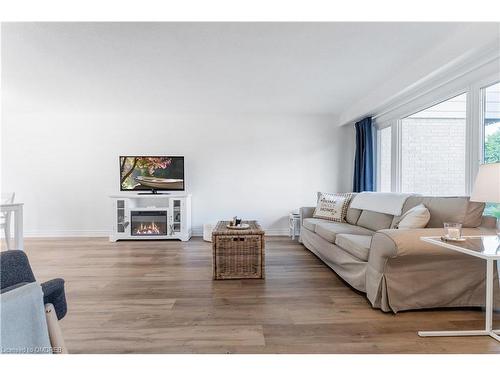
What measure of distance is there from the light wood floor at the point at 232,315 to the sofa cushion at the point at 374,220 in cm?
79

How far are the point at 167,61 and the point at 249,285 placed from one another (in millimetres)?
2443

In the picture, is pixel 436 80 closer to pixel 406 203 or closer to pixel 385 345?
pixel 406 203

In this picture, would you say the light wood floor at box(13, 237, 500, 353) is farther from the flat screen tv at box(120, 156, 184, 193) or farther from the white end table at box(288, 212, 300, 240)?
the flat screen tv at box(120, 156, 184, 193)

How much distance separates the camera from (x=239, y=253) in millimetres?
2891

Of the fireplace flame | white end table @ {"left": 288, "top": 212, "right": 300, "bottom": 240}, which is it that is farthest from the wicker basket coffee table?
the fireplace flame

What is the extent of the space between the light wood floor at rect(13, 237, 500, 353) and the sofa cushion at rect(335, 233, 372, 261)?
35 cm

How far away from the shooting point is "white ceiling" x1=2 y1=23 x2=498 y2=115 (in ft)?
7.58

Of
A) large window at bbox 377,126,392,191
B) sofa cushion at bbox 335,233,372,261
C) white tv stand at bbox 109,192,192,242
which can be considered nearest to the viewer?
sofa cushion at bbox 335,233,372,261

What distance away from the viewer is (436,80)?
2975 millimetres

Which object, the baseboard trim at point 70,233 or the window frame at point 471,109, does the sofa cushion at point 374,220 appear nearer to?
the window frame at point 471,109

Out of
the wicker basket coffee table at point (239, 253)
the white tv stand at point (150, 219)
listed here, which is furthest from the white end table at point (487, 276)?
Answer: the white tv stand at point (150, 219)

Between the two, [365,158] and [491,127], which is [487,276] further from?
[365,158]
